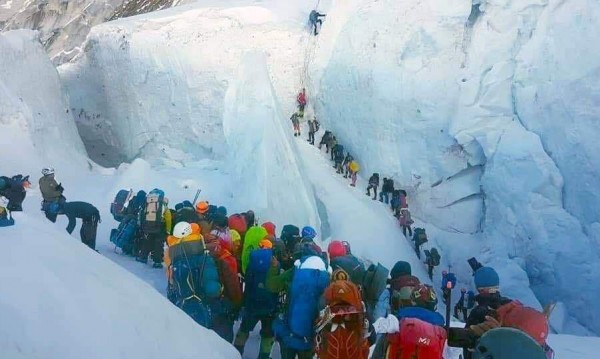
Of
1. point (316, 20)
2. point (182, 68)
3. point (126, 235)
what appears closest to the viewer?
point (126, 235)

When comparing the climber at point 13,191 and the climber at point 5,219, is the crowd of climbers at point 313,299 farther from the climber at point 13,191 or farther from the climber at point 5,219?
the climber at point 13,191

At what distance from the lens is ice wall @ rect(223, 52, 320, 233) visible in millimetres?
11711

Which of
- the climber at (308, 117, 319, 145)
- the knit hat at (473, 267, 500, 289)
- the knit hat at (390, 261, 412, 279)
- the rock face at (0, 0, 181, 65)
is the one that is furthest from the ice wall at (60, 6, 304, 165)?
the knit hat at (473, 267, 500, 289)

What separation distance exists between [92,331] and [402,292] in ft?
6.97

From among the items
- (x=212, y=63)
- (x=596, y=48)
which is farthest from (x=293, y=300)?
(x=212, y=63)

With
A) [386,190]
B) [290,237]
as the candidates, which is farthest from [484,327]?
[386,190]

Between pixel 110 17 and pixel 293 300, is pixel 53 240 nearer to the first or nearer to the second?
pixel 293 300

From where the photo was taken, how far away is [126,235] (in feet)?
24.4

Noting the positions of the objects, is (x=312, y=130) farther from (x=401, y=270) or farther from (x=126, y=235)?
(x=401, y=270)

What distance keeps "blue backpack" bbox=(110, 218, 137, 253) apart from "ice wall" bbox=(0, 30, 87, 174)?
742 cm

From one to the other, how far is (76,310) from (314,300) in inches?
67.6

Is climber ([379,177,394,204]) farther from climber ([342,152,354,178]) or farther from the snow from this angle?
climber ([342,152,354,178])

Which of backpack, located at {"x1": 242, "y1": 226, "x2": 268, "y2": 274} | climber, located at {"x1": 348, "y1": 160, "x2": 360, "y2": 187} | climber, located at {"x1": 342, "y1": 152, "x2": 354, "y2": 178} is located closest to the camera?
backpack, located at {"x1": 242, "y1": 226, "x2": 268, "y2": 274}

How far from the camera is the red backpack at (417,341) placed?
3.02 metres
